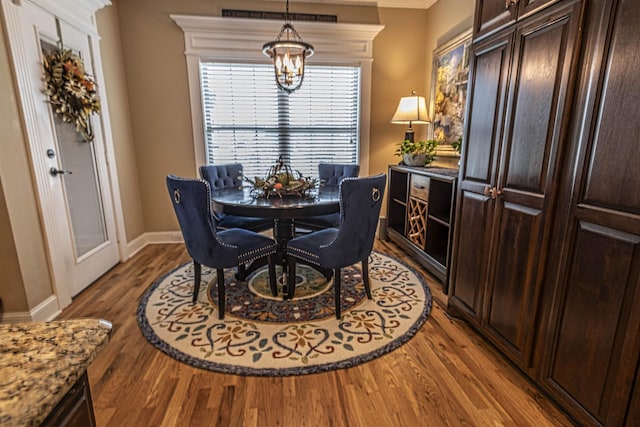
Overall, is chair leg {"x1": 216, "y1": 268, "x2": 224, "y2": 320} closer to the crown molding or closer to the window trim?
the window trim

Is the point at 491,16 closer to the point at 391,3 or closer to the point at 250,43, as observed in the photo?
the point at 391,3

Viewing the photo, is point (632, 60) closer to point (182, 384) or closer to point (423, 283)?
point (423, 283)

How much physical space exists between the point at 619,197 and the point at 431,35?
337 centimetres

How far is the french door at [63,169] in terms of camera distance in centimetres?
221

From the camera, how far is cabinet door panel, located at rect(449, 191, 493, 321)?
1911 mm

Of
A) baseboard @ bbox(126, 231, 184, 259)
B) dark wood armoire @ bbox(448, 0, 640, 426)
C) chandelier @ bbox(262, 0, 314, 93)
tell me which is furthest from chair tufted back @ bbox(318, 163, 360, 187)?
baseboard @ bbox(126, 231, 184, 259)

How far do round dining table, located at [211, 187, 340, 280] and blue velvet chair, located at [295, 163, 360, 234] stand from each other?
0.35 m

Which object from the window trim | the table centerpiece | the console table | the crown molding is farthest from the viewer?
the crown molding

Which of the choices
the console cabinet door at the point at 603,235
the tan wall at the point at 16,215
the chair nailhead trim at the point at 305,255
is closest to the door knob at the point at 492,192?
the console cabinet door at the point at 603,235

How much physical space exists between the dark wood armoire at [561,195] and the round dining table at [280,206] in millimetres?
994

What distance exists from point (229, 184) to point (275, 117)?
110cm

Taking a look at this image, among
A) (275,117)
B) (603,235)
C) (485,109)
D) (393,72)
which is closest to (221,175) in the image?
(275,117)

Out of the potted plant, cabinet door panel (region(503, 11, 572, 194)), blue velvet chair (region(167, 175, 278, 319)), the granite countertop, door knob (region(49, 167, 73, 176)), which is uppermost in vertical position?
cabinet door panel (region(503, 11, 572, 194))

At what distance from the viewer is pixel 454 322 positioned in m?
2.24
